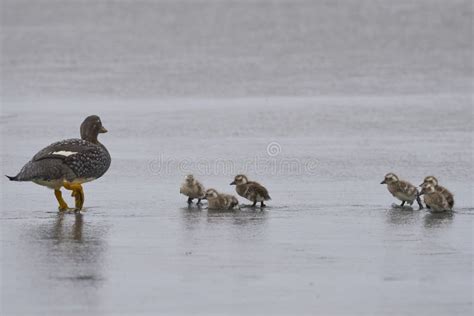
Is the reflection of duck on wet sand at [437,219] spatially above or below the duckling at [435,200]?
below

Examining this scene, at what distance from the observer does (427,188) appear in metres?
9.73

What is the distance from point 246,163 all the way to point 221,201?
2.41 metres

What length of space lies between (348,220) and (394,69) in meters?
11.7

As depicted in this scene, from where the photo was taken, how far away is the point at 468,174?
37.9 feet

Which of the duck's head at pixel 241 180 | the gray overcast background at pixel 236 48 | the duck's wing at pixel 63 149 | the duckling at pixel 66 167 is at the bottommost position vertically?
the duck's head at pixel 241 180

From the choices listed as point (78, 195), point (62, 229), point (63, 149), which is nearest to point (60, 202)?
point (78, 195)

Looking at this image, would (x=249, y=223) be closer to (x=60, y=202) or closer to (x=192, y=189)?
(x=192, y=189)

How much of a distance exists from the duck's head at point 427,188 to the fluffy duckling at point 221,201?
4.79 feet

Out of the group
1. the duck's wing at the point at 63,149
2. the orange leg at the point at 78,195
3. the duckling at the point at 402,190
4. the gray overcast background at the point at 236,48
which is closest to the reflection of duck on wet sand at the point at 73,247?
the orange leg at the point at 78,195

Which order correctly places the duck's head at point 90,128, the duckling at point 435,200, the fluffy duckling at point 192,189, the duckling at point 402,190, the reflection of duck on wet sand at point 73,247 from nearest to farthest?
A: the reflection of duck on wet sand at point 73,247 → the duckling at point 435,200 → the duckling at point 402,190 → the fluffy duckling at point 192,189 → the duck's head at point 90,128

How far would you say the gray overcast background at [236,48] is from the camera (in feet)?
61.7

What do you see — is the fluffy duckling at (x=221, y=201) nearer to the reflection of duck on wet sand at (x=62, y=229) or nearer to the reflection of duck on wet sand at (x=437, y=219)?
the reflection of duck on wet sand at (x=62, y=229)

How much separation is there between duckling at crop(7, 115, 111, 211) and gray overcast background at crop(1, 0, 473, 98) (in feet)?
25.6

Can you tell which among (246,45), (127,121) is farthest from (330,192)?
(246,45)
